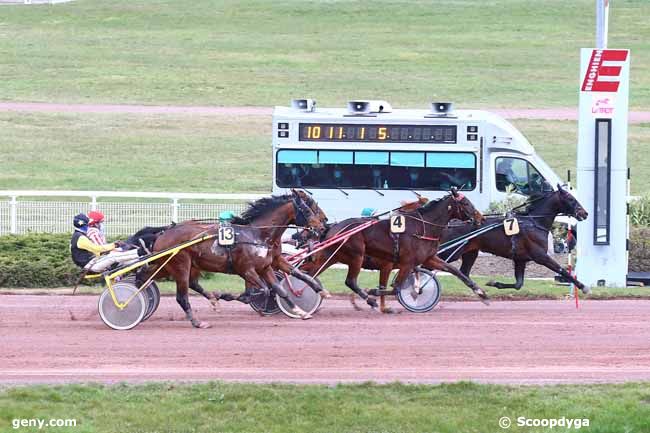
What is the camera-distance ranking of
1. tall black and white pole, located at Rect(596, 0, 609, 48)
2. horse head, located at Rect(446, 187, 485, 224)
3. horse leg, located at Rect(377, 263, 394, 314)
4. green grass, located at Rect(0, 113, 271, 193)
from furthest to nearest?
green grass, located at Rect(0, 113, 271, 193)
tall black and white pole, located at Rect(596, 0, 609, 48)
horse leg, located at Rect(377, 263, 394, 314)
horse head, located at Rect(446, 187, 485, 224)

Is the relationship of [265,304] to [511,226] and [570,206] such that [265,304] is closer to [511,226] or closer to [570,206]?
[511,226]

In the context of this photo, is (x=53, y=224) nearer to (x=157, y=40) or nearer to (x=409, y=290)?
(x=409, y=290)

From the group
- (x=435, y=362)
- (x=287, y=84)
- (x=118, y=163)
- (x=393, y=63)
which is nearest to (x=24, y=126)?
(x=118, y=163)

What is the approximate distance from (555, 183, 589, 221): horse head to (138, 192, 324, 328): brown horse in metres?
3.36

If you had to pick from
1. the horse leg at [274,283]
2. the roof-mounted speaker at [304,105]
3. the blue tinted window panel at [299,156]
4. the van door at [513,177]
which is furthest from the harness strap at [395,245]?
the roof-mounted speaker at [304,105]

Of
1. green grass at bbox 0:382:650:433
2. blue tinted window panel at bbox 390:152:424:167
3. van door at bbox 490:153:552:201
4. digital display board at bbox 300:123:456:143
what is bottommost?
green grass at bbox 0:382:650:433

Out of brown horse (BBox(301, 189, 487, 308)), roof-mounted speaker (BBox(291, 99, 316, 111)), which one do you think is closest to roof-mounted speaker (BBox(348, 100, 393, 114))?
roof-mounted speaker (BBox(291, 99, 316, 111))

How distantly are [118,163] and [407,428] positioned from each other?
22.2 metres

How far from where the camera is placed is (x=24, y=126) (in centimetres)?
3416

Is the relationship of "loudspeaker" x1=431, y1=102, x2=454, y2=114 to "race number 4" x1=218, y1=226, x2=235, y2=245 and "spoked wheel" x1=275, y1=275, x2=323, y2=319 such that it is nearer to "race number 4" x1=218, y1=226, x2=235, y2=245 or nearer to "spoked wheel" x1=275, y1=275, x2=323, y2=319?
"spoked wheel" x1=275, y1=275, x2=323, y2=319

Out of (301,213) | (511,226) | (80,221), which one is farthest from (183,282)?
(511,226)

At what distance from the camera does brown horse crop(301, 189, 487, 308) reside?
14.6 meters

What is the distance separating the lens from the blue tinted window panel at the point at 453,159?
2070cm

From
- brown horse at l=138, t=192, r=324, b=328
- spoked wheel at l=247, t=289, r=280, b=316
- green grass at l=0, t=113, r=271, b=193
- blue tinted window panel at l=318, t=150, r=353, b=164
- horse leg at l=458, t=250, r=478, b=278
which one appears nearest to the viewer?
brown horse at l=138, t=192, r=324, b=328
